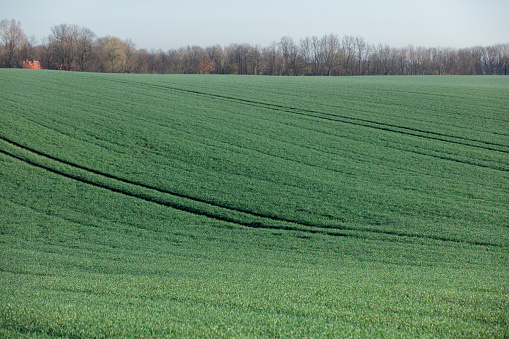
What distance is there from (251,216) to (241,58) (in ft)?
297

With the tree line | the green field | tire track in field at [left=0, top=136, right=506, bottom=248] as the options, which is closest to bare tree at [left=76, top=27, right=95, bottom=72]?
the tree line

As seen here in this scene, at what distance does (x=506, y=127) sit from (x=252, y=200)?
843 inches

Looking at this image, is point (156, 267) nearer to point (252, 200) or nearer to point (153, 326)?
point (153, 326)

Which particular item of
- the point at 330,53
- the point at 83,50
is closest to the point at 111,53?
the point at 83,50

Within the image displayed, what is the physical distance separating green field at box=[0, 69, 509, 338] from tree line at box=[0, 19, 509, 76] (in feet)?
166

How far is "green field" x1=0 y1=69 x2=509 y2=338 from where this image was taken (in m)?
5.90

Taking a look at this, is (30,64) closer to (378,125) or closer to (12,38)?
(12,38)

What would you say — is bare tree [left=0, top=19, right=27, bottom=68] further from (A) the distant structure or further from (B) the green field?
(B) the green field

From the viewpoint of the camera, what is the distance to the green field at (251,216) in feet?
19.4

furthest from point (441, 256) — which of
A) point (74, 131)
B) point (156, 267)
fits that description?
point (74, 131)

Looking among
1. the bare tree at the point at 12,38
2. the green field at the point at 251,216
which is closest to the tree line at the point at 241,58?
the bare tree at the point at 12,38

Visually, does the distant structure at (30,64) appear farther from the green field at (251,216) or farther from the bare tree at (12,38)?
the green field at (251,216)

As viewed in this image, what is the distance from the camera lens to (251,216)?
49.7 feet

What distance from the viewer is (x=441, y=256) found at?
11.8 m
